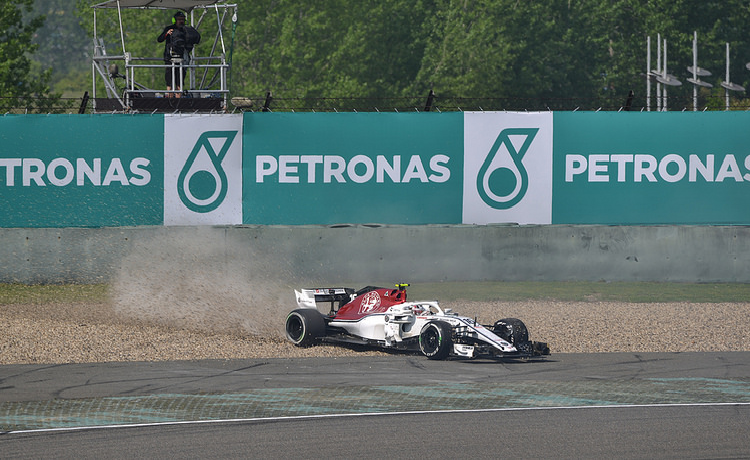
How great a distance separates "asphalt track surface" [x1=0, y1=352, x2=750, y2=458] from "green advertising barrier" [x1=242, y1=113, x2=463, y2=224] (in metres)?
7.01

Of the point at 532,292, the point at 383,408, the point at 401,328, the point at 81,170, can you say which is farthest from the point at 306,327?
the point at 81,170

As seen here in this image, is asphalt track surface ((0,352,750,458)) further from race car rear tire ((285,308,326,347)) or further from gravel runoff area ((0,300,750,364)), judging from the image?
race car rear tire ((285,308,326,347))

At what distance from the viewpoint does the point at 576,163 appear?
1986 centimetres

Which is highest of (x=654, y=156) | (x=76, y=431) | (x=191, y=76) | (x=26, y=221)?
(x=191, y=76)

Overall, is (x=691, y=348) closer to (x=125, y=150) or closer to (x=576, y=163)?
(x=576, y=163)

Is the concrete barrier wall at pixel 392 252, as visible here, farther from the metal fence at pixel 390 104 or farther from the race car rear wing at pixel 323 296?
the race car rear wing at pixel 323 296

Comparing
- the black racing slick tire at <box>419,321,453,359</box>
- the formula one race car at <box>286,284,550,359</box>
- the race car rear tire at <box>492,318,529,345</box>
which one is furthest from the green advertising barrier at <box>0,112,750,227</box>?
the black racing slick tire at <box>419,321,453,359</box>

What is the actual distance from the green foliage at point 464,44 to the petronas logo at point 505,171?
989 inches

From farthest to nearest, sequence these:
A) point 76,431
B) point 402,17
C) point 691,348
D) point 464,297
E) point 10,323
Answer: point 402,17 → point 464,297 → point 10,323 → point 691,348 → point 76,431

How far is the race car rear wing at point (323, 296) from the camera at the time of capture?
47.1ft

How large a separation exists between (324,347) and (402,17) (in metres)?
49.8

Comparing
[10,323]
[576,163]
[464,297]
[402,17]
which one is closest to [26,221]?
[10,323]

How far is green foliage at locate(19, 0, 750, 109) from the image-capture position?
48.5 m

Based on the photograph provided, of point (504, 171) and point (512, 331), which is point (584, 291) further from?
point (512, 331)
